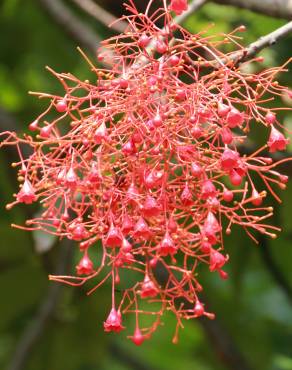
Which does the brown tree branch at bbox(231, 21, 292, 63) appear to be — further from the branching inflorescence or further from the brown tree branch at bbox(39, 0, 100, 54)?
the brown tree branch at bbox(39, 0, 100, 54)

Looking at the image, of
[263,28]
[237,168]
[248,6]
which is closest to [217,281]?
[263,28]

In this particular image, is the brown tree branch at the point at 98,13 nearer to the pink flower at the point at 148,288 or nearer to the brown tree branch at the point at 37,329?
the brown tree branch at the point at 37,329

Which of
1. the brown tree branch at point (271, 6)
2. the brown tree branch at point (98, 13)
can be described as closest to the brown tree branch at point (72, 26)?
the brown tree branch at point (98, 13)

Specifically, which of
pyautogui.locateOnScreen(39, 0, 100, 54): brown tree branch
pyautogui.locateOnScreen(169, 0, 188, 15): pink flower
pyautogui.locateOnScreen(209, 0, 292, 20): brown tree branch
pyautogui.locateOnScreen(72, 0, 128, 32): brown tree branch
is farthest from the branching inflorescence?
pyautogui.locateOnScreen(39, 0, 100, 54): brown tree branch

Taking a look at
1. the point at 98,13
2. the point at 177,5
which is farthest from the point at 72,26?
the point at 177,5

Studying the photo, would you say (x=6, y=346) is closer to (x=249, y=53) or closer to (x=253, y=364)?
(x=253, y=364)

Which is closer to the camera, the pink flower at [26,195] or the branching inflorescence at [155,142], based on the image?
Answer: the branching inflorescence at [155,142]
